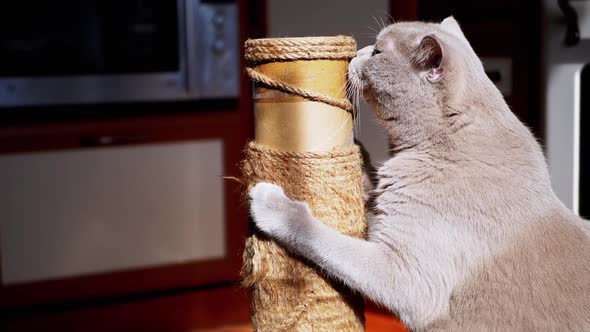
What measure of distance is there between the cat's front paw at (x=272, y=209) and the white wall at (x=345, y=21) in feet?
2.87

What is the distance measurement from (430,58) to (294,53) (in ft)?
0.95

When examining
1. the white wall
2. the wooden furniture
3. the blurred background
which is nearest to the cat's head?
the white wall

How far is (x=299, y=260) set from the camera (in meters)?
1.15

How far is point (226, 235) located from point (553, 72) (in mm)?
1542

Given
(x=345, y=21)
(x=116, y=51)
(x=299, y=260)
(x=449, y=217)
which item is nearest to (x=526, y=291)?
(x=449, y=217)

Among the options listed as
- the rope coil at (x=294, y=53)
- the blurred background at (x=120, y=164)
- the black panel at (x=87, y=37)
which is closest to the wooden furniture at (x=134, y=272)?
the blurred background at (x=120, y=164)

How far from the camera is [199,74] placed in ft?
10.1

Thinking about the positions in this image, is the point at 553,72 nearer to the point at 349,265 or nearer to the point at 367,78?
the point at 367,78

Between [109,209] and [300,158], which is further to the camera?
[109,209]

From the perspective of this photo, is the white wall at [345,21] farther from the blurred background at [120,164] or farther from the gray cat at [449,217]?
the gray cat at [449,217]

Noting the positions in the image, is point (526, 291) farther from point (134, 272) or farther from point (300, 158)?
point (134, 272)

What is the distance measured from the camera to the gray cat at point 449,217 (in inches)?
45.1

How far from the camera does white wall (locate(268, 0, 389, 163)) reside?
6.70ft

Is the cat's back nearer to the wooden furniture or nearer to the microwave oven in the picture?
the wooden furniture
